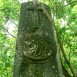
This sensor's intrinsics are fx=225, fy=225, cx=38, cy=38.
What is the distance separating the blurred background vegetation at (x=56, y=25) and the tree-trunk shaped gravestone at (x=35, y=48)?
1788mm

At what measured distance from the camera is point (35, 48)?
163 inches

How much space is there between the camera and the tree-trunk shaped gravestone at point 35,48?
402cm

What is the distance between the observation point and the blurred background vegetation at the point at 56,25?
7.38 m

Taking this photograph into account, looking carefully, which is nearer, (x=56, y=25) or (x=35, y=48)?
(x=35, y=48)

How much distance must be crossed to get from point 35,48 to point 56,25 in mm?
3451

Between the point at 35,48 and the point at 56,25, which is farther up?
the point at 56,25

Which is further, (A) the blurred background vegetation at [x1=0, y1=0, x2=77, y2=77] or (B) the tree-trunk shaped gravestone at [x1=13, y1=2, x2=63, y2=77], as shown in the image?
(A) the blurred background vegetation at [x1=0, y1=0, x2=77, y2=77]

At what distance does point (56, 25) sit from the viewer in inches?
295

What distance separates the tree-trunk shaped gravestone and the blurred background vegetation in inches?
70.4

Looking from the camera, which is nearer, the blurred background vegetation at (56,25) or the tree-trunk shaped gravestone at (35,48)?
the tree-trunk shaped gravestone at (35,48)

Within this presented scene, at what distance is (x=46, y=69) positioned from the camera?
4.03 meters

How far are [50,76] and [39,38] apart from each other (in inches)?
29.4

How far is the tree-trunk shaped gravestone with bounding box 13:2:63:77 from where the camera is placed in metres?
4.02

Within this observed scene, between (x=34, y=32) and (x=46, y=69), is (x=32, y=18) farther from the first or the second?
(x=46, y=69)
